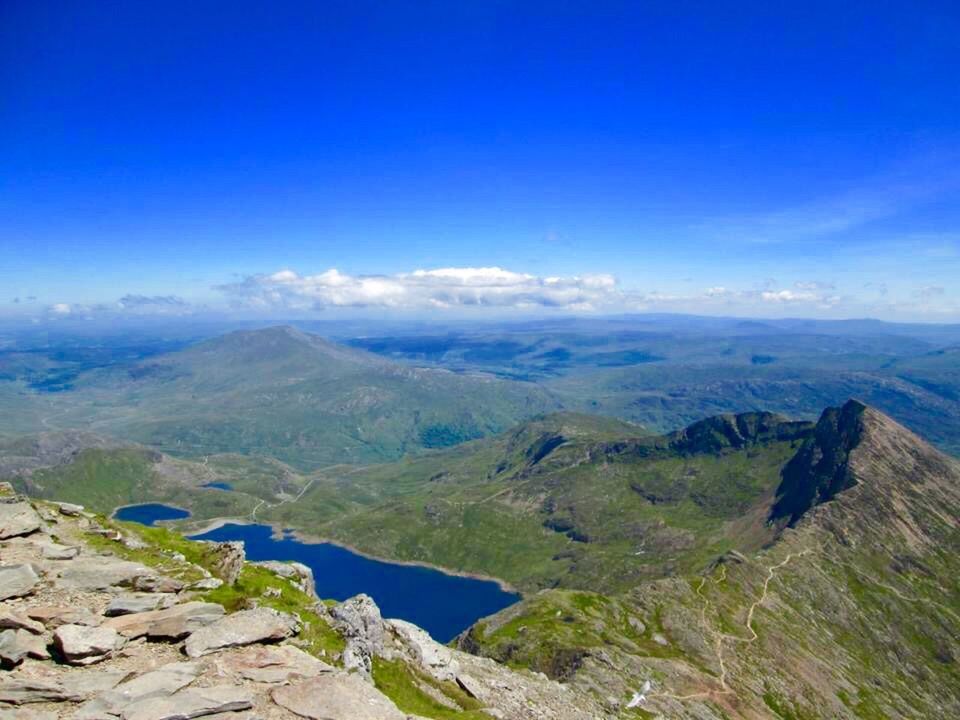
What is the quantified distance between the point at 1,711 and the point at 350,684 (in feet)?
53.2

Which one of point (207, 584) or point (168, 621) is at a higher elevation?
point (168, 621)

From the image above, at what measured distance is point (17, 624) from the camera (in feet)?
108

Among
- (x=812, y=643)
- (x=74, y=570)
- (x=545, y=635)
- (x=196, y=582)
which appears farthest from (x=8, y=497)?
(x=812, y=643)

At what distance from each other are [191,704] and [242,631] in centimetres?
779

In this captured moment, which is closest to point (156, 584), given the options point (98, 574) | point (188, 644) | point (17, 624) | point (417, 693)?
point (98, 574)

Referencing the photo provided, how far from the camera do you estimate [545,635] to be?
519ft

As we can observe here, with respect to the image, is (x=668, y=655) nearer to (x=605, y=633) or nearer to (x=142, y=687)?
(x=605, y=633)

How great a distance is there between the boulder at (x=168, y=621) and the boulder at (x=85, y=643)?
1219 mm

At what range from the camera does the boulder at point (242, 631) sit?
3369 centimetres

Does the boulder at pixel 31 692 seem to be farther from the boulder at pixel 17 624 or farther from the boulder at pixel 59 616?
the boulder at pixel 59 616

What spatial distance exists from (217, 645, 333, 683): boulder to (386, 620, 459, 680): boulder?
17452 millimetres

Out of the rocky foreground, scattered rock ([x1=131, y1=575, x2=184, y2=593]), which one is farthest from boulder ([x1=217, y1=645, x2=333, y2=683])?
scattered rock ([x1=131, y1=575, x2=184, y2=593])

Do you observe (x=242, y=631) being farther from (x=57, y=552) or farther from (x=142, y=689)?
(x=57, y=552)

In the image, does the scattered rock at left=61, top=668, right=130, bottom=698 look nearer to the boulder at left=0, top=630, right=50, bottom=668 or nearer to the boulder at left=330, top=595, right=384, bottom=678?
the boulder at left=0, top=630, right=50, bottom=668
